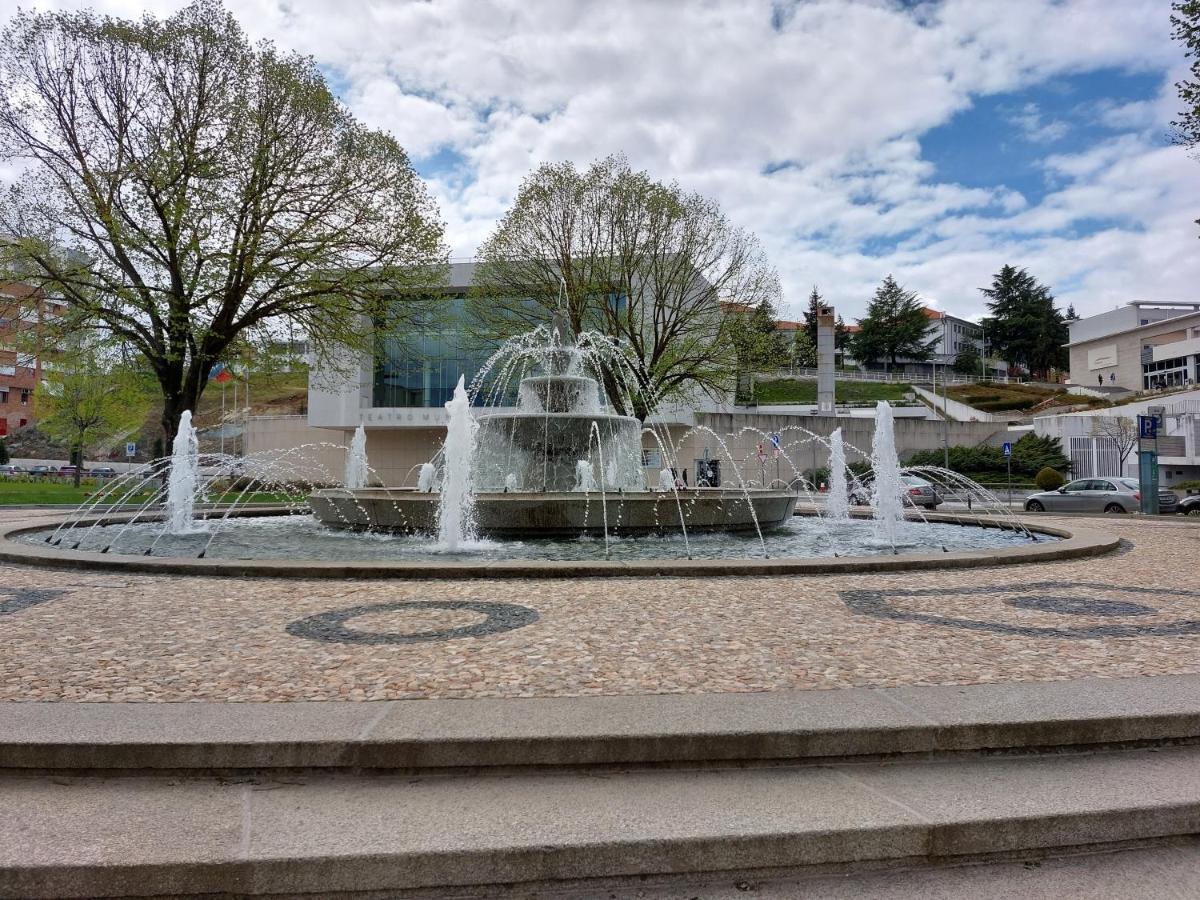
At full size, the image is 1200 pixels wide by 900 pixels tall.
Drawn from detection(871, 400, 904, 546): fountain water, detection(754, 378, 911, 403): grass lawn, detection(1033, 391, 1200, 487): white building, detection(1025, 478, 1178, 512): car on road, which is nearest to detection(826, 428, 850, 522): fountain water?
detection(871, 400, 904, 546): fountain water

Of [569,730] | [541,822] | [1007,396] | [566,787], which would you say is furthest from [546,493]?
[1007,396]

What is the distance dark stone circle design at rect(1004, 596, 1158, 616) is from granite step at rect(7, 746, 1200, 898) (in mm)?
3873

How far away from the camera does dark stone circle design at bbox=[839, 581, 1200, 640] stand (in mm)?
5922

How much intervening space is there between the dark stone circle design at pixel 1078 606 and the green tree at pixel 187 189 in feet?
67.8

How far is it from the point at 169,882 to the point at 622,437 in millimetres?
14486

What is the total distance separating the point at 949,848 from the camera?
2.84 m

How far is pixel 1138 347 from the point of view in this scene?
75.5m

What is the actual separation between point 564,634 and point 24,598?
560 cm

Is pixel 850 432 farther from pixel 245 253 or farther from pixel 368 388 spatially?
pixel 245 253

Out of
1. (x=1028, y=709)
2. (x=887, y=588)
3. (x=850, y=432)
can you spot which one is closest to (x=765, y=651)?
(x=1028, y=709)

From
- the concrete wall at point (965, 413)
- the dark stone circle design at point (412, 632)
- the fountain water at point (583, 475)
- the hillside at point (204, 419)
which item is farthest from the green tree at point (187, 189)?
the concrete wall at point (965, 413)

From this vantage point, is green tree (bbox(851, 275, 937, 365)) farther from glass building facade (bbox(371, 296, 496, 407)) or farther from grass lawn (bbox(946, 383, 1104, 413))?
glass building facade (bbox(371, 296, 496, 407))

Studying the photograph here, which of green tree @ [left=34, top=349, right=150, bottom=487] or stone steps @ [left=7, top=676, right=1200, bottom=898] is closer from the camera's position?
stone steps @ [left=7, top=676, right=1200, bottom=898]

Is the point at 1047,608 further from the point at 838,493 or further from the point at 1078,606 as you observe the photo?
the point at 838,493
